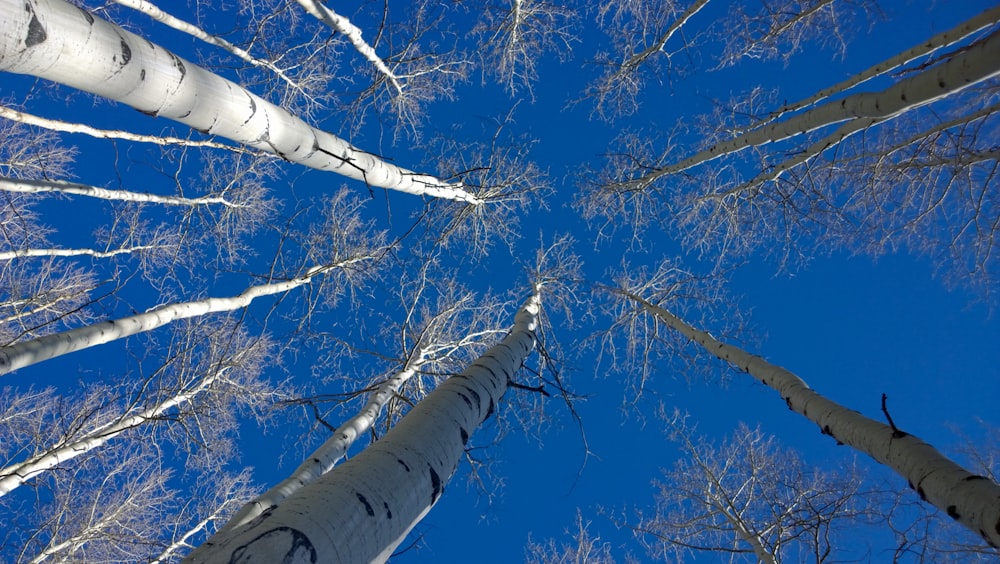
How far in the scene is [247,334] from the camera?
294 inches

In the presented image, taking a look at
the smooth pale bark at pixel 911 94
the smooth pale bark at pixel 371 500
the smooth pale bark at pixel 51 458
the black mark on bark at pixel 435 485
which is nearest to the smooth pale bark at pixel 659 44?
Answer: the smooth pale bark at pixel 911 94

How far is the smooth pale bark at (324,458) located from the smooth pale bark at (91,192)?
378 cm

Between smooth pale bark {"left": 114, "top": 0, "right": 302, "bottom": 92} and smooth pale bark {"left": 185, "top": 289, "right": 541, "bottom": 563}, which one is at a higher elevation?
smooth pale bark {"left": 114, "top": 0, "right": 302, "bottom": 92}

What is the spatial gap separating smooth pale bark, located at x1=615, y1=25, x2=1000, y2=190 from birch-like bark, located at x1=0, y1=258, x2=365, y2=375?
17.2 ft

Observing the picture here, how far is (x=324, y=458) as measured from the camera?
3607 mm

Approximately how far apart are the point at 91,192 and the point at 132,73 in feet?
15.3

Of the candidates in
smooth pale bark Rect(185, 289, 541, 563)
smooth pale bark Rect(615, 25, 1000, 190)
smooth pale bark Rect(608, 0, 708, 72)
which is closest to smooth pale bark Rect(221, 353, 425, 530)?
smooth pale bark Rect(185, 289, 541, 563)

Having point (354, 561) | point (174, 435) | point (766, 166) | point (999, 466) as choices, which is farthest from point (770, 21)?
point (174, 435)

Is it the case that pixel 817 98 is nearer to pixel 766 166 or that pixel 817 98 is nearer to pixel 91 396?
pixel 766 166

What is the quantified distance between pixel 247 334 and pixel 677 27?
7150mm

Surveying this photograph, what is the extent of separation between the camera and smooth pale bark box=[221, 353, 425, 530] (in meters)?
2.87

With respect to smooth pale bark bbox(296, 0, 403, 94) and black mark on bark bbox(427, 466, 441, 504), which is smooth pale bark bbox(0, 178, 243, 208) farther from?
black mark on bark bbox(427, 466, 441, 504)

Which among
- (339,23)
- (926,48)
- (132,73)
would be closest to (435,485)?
(132,73)

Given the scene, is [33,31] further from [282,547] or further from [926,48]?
[926,48]
